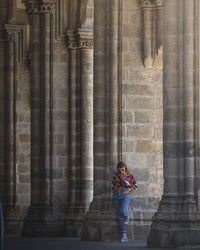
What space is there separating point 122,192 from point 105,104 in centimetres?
220

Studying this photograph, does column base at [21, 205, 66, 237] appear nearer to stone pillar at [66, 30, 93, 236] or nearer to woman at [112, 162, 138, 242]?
stone pillar at [66, 30, 93, 236]

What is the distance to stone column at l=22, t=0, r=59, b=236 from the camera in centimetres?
3306

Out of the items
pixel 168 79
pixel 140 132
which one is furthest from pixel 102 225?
pixel 168 79

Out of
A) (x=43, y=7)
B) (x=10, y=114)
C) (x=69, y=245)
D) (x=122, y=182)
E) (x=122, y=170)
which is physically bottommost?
(x=69, y=245)

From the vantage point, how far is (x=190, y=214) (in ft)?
75.8

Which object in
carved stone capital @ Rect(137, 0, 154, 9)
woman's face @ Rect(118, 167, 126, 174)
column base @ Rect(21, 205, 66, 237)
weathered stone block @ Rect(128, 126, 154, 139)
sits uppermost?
carved stone capital @ Rect(137, 0, 154, 9)

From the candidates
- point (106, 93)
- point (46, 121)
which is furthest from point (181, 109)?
point (46, 121)

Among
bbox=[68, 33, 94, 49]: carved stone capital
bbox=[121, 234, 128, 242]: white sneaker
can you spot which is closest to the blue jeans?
bbox=[121, 234, 128, 242]: white sneaker

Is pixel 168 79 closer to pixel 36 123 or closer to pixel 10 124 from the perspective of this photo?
pixel 36 123

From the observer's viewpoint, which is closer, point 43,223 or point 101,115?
point 101,115

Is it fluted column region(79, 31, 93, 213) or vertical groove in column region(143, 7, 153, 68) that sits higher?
vertical groove in column region(143, 7, 153, 68)

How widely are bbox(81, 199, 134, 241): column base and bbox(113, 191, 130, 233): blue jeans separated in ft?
0.67

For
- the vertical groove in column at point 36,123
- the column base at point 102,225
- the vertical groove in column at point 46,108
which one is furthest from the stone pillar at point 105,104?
the vertical groove in column at point 36,123

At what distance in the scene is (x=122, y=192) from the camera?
87.0ft
